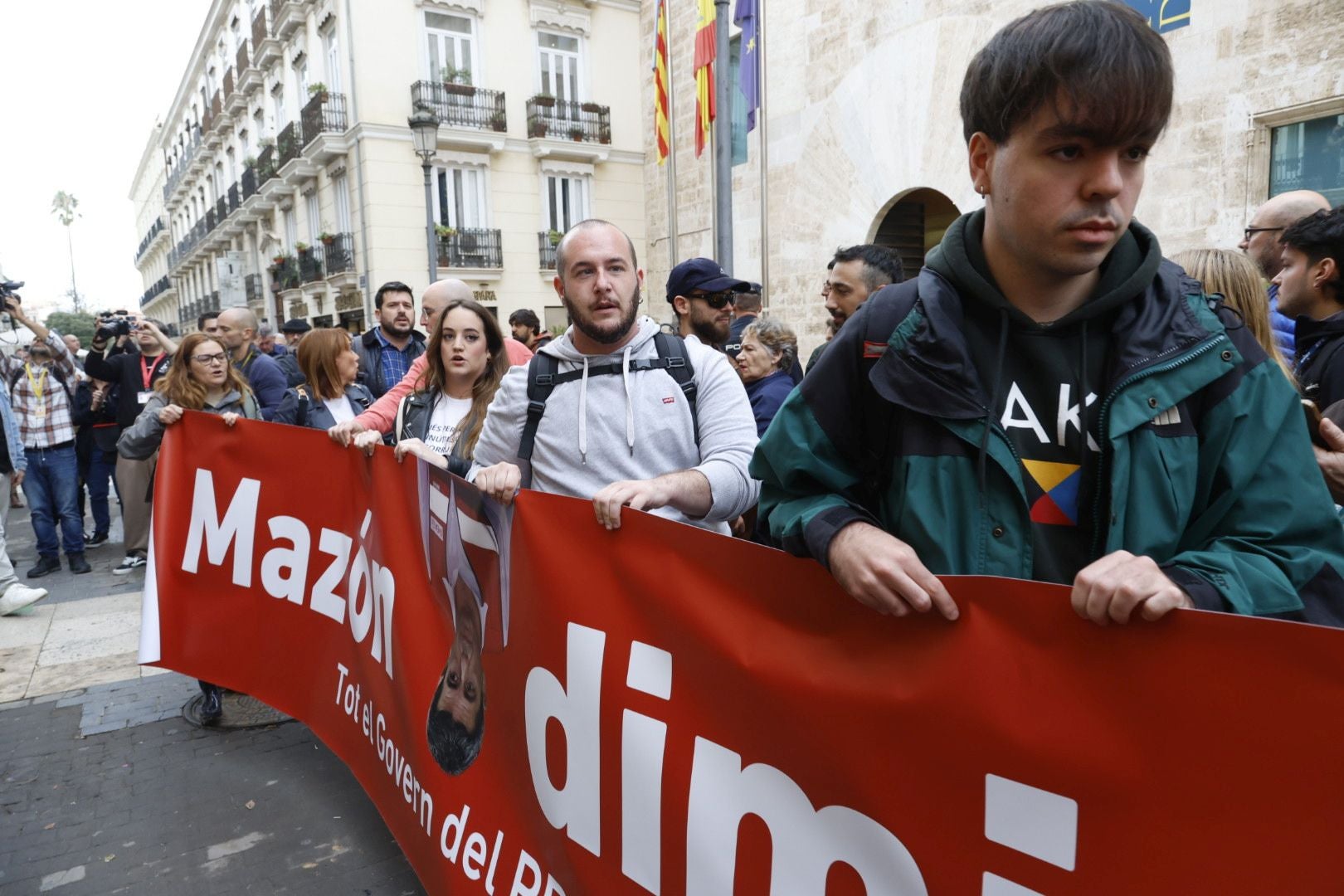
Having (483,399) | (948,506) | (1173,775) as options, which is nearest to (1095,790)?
(1173,775)

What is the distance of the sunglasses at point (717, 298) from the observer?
14.4ft

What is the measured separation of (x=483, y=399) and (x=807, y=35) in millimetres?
11361

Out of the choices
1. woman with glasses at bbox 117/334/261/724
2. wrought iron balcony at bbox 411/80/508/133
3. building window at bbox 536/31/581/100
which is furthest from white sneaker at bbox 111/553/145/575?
building window at bbox 536/31/581/100

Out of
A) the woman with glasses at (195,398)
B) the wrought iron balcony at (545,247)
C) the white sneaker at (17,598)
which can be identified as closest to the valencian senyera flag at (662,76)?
the woman with glasses at (195,398)

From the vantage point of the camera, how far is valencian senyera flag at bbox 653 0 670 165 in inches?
448

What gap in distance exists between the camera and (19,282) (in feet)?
21.7

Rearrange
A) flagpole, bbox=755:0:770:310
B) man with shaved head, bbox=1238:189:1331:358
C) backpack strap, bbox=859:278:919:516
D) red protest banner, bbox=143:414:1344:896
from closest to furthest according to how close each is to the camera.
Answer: red protest banner, bbox=143:414:1344:896
backpack strap, bbox=859:278:919:516
man with shaved head, bbox=1238:189:1331:358
flagpole, bbox=755:0:770:310

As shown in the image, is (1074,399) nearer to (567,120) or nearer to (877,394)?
(877,394)

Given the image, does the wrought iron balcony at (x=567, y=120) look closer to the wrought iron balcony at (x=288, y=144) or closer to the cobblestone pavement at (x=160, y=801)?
the wrought iron balcony at (x=288, y=144)

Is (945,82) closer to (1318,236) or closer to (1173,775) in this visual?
(1318,236)

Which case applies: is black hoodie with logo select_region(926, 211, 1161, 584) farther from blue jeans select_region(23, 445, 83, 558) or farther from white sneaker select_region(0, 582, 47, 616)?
blue jeans select_region(23, 445, 83, 558)

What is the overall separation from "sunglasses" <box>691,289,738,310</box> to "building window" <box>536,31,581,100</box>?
20.1 m

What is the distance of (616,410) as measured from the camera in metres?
2.52

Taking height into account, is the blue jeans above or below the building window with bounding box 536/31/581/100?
below
